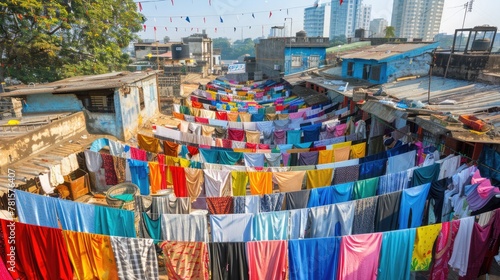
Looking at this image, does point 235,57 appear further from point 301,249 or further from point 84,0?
point 301,249

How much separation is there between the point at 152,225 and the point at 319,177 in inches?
217

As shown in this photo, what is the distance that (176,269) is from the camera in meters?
7.15

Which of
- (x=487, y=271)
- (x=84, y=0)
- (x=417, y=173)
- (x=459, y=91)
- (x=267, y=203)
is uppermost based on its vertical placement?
(x=84, y=0)

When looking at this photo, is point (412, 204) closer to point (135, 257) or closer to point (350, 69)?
point (135, 257)

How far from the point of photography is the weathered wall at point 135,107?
48.1 ft

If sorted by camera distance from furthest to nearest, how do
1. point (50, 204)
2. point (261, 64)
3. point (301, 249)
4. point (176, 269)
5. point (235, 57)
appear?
point (235, 57) < point (261, 64) < point (50, 204) < point (176, 269) < point (301, 249)

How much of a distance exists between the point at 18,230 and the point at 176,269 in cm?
368

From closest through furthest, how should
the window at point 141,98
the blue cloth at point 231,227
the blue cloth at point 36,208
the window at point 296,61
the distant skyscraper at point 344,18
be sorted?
the blue cloth at point 231,227 → the blue cloth at point 36,208 → the window at point 141,98 → the window at point 296,61 → the distant skyscraper at point 344,18

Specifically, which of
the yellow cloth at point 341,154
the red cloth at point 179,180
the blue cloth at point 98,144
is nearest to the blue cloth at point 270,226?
the red cloth at point 179,180

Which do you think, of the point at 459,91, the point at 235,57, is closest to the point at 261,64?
the point at 459,91

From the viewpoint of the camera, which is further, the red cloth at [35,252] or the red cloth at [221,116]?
the red cloth at [221,116]

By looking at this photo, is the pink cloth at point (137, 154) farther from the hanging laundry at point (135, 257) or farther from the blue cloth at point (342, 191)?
the blue cloth at point (342, 191)

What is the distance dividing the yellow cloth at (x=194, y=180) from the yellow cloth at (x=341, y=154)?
5.28 metres

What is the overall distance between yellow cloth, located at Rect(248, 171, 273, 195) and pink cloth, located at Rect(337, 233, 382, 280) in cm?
410
